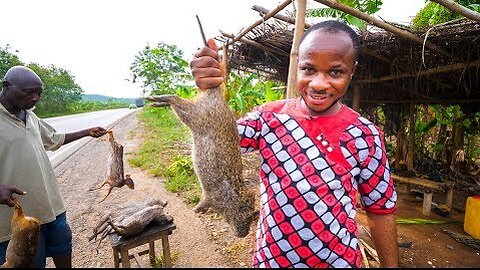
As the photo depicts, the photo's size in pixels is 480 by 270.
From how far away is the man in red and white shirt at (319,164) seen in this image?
1310 millimetres

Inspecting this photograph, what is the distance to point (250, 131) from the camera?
1.42 meters

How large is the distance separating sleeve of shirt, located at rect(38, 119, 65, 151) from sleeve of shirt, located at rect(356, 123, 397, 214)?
3106 millimetres

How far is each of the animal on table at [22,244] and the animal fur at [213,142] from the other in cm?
82

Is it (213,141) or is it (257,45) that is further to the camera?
(257,45)

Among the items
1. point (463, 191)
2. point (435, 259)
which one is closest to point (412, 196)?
point (463, 191)

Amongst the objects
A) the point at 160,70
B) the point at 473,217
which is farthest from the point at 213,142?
the point at 160,70

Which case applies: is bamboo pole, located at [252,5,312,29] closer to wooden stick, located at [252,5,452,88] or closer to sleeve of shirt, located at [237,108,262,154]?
wooden stick, located at [252,5,452,88]

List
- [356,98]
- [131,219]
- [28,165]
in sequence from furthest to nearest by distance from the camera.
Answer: [356,98] < [131,219] < [28,165]

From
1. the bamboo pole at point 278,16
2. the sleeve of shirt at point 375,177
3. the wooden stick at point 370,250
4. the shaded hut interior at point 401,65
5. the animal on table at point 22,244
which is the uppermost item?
the bamboo pole at point 278,16

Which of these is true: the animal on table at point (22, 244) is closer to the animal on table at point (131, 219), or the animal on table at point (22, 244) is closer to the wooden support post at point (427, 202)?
the animal on table at point (131, 219)

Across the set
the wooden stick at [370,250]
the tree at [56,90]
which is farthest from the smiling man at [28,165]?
the tree at [56,90]

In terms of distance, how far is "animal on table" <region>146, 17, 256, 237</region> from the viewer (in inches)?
51.0

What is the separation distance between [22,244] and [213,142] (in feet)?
3.17

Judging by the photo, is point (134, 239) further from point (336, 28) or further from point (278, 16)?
point (278, 16)
